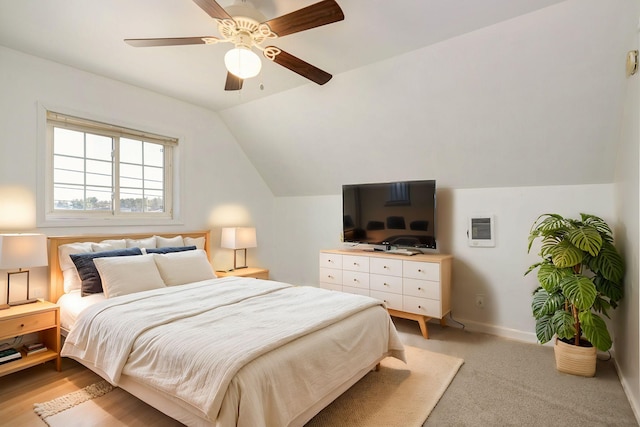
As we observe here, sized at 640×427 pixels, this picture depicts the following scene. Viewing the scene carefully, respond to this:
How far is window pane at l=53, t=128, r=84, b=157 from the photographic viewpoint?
319 cm

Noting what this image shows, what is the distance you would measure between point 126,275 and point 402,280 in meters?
2.55

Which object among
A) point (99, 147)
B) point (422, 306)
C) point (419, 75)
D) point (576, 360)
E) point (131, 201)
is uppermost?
point (419, 75)

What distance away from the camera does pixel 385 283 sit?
3.66 meters

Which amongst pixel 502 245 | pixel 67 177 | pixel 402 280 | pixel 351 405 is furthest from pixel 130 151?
pixel 502 245

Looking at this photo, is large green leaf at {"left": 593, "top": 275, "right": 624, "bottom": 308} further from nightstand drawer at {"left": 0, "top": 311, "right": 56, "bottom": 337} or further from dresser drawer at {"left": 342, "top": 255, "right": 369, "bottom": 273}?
nightstand drawer at {"left": 0, "top": 311, "right": 56, "bottom": 337}

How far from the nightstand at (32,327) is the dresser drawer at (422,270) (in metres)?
3.05

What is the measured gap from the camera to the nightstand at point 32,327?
2.39m

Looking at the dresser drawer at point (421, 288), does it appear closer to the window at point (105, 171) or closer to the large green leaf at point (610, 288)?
the large green leaf at point (610, 288)

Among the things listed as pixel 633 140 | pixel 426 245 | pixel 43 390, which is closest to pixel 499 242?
pixel 426 245

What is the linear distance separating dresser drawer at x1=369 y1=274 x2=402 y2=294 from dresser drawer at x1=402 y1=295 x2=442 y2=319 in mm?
125

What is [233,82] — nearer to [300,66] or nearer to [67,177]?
[300,66]

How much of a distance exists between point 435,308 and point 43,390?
322 centimetres

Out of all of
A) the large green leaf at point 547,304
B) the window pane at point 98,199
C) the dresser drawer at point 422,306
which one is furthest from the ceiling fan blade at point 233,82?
the large green leaf at point 547,304

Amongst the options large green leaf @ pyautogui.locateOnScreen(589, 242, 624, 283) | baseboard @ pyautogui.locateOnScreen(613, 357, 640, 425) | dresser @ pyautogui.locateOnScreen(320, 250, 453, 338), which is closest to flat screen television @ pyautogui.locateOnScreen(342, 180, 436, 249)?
dresser @ pyautogui.locateOnScreen(320, 250, 453, 338)
